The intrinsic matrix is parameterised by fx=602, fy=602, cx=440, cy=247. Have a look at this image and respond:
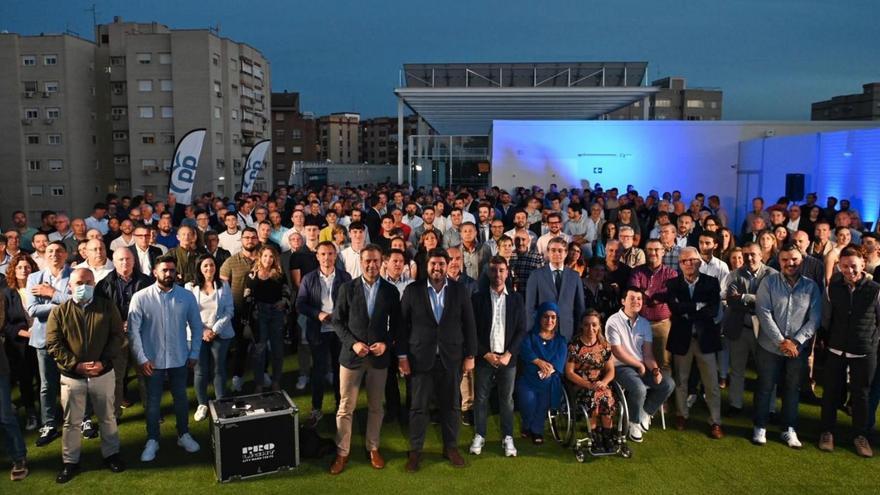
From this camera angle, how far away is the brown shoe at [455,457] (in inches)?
193

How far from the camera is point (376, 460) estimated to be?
16.0 ft

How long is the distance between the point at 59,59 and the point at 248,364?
49388mm

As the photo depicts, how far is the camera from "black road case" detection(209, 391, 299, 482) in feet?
14.9

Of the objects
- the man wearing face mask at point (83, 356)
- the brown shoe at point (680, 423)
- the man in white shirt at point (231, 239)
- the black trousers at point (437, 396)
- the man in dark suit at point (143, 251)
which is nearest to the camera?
the man wearing face mask at point (83, 356)

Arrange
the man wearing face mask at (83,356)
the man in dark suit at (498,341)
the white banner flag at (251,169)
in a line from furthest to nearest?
the white banner flag at (251,169)
the man in dark suit at (498,341)
the man wearing face mask at (83,356)

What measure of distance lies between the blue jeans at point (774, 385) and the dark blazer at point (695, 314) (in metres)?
0.42

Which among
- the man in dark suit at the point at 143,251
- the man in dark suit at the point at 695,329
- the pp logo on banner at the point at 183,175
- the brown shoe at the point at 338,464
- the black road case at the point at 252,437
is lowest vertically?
the brown shoe at the point at 338,464

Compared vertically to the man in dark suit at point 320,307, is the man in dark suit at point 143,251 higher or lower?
higher

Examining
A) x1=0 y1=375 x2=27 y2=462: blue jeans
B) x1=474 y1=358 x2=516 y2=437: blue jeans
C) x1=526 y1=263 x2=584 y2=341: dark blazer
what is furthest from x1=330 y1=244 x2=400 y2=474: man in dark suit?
x1=0 y1=375 x2=27 y2=462: blue jeans

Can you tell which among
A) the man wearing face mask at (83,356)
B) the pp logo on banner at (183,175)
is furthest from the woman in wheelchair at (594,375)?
the pp logo on banner at (183,175)

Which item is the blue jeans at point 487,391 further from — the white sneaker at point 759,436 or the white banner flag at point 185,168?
the white banner flag at point 185,168

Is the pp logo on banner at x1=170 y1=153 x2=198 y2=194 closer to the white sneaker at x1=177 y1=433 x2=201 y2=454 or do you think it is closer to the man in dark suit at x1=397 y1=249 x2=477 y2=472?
the white sneaker at x1=177 y1=433 x2=201 y2=454

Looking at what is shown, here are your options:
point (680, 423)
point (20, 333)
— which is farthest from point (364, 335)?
point (20, 333)

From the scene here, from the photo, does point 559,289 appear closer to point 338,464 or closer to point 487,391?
point 487,391
